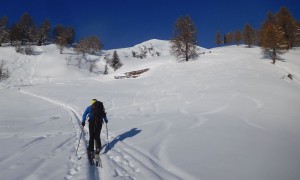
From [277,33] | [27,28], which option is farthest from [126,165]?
[27,28]

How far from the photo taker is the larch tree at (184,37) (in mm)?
44359

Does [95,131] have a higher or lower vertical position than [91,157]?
higher

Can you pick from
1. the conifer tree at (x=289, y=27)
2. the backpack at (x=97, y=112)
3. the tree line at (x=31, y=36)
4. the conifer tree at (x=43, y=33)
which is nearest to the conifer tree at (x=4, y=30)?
the tree line at (x=31, y=36)

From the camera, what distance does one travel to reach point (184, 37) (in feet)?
146

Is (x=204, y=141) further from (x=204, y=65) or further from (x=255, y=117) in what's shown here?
(x=204, y=65)

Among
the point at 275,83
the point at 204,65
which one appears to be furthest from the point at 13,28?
the point at 275,83

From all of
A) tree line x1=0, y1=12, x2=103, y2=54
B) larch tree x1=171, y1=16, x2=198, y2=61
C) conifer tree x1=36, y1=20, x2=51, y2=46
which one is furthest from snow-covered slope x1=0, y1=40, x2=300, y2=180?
conifer tree x1=36, y1=20, x2=51, y2=46

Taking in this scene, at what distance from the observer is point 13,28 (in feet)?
292

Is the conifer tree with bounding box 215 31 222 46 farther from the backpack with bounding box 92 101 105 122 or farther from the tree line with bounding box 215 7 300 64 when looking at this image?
the backpack with bounding box 92 101 105 122

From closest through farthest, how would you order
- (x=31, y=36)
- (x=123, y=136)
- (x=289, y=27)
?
(x=123, y=136), (x=289, y=27), (x=31, y=36)

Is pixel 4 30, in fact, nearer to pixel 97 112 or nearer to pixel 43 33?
pixel 43 33

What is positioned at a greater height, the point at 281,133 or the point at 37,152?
the point at 37,152

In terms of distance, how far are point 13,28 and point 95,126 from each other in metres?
99.1

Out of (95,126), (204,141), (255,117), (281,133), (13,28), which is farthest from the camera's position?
(13,28)
